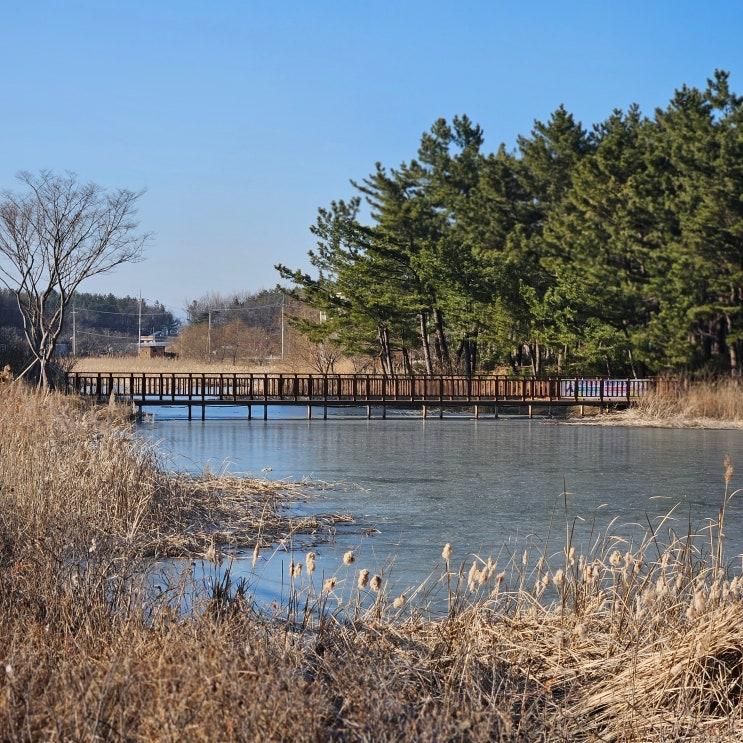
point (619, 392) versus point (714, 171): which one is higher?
point (714, 171)

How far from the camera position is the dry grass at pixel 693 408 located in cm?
3064

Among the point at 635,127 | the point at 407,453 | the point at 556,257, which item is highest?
the point at 635,127

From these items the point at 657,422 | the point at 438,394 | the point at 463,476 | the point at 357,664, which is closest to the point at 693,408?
the point at 657,422

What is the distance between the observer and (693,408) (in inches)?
1232

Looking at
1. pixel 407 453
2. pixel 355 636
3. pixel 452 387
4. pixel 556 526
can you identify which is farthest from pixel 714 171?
pixel 355 636

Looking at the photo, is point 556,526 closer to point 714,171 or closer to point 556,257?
point 714,171

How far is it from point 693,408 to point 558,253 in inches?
373

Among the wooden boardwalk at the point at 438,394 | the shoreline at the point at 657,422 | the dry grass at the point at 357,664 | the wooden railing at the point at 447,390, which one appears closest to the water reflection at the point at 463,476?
the shoreline at the point at 657,422

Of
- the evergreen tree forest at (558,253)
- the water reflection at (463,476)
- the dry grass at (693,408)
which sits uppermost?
the evergreen tree forest at (558,253)

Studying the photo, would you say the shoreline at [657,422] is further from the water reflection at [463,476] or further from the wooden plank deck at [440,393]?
the wooden plank deck at [440,393]

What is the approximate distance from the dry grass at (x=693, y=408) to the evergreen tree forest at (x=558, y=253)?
180cm

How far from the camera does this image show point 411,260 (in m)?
41.4

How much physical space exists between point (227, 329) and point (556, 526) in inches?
3127

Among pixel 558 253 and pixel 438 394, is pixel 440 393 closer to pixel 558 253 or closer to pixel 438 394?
pixel 438 394
